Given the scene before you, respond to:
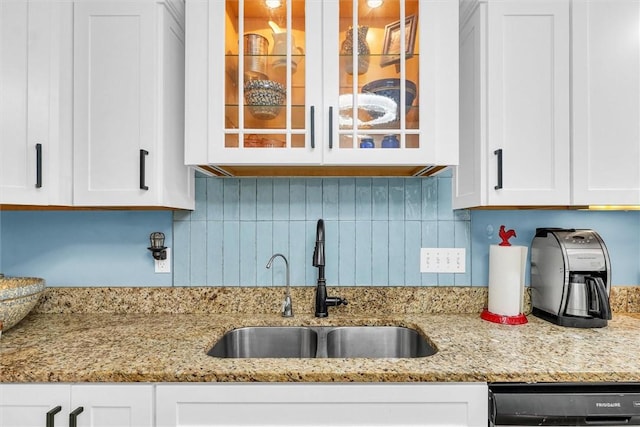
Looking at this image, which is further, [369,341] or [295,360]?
[369,341]

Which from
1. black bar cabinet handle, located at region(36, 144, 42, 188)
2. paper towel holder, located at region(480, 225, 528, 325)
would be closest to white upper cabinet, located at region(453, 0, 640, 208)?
paper towel holder, located at region(480, 225, 528, 325)

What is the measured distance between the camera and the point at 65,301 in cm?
171

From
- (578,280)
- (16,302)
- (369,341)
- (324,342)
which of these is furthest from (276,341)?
(578,280)

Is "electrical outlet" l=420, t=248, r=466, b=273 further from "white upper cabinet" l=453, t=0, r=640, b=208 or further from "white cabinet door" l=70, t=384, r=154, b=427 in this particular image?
"white cabinet door" l=70, t=384, r=154, b=427

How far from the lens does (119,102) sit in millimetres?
1412

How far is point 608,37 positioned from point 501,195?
0.73 meters

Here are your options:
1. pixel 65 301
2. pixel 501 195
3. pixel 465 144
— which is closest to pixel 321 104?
pixel 465 144

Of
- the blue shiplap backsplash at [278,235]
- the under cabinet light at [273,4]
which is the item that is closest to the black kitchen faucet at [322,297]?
the blue shiplap backsplash at [278,235]

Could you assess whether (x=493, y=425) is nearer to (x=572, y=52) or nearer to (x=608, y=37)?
(x=572, y=52)

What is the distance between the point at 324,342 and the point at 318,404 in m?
0.51

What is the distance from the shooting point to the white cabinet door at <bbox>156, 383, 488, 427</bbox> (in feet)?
3.53

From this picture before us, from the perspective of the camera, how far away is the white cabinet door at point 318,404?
1076 millimetres

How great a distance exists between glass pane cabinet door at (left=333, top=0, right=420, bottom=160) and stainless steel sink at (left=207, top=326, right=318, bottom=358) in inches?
31.3

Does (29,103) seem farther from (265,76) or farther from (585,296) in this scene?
(585,296)
